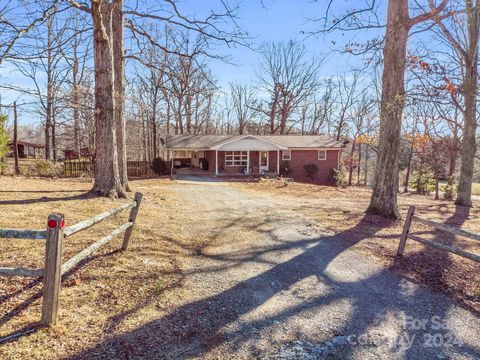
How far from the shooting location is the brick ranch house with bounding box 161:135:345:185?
25.4 m

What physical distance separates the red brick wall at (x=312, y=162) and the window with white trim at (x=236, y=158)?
13.5ft

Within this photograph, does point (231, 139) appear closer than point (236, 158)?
Yes

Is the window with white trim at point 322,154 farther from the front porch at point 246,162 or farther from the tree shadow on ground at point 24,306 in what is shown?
the tree shadow on ground at point 24,306

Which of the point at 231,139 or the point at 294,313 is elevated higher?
the point at 231,139

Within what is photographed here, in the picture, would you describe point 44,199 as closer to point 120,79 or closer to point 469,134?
point 120,79

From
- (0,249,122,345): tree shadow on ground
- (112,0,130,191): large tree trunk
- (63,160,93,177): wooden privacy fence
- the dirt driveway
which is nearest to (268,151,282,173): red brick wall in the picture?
(63,160,93,177): wooden privacy fence

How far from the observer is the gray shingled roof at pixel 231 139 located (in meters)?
25.7

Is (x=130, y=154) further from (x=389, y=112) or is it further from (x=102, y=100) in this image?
(x=389, y=112)

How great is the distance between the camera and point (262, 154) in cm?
2720

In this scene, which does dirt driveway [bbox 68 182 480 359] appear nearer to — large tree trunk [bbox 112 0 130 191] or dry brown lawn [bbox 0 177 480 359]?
dry brown lawn [bbox 0 177 480 359]

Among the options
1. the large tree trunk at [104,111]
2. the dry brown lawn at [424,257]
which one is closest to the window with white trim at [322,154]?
the dry brown lawn at [424,257]

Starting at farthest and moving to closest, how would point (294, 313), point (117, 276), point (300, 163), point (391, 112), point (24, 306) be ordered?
point (300, 163), point (391, 112), point (117, 276), point (294, 313), point (24, 306)

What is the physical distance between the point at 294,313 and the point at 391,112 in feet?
20.4

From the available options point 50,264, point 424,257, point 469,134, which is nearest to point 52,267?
point 50,264
